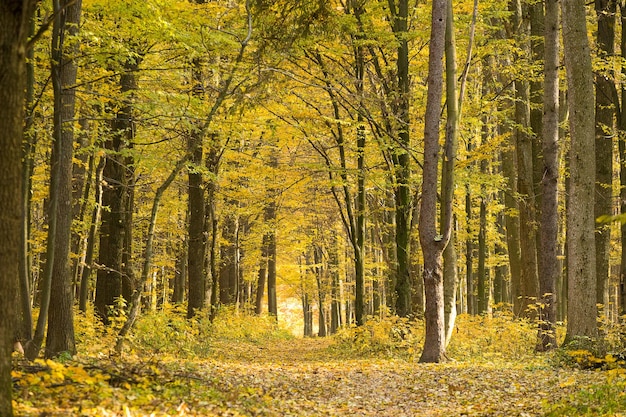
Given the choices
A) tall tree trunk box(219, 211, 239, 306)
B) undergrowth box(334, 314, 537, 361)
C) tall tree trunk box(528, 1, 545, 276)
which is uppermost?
tall tree trunk box(528, 1, 545, 276)

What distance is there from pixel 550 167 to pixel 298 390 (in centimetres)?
766

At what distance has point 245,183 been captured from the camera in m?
24.6

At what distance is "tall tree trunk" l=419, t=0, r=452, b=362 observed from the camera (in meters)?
12.3

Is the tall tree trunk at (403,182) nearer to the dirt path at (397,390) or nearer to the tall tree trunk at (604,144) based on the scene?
the tall tree trunk at (604,144)

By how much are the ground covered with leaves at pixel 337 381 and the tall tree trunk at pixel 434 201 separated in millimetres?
1076

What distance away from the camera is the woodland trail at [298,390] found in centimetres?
582

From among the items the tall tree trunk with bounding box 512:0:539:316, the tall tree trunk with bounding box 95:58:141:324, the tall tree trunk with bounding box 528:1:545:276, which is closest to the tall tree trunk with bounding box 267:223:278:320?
the tall tree trunk with bounding box 95:58:141:324

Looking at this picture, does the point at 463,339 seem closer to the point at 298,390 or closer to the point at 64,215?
the point at 298,390

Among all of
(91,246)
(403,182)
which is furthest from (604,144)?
(91,246)

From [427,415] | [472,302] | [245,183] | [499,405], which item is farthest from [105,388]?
[472,302]

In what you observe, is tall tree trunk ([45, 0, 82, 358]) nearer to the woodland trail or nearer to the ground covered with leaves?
the ground covered with leaves

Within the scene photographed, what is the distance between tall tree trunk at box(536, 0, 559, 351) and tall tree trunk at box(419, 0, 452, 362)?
102 inches

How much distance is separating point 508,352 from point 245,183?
13.0 metres

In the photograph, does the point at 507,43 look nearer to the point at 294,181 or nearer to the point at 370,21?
the point at 370,21
